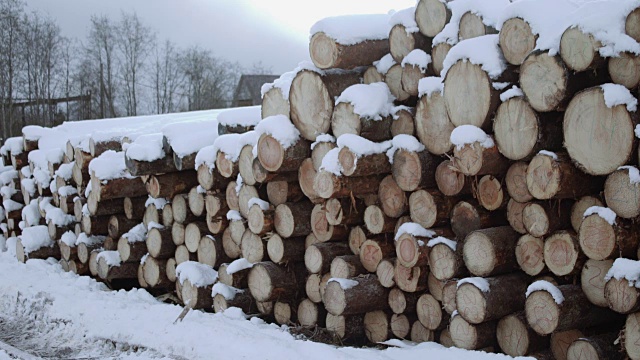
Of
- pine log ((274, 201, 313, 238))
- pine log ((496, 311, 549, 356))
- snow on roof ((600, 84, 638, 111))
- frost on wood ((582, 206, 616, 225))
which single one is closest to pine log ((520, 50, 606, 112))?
snow on roof ((600, 84, 638, 111))

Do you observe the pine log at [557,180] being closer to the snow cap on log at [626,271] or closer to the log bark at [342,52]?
the snow cap on log at [626,271]

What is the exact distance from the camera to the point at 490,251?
440 centimetres

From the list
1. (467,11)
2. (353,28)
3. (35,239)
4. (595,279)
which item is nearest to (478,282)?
(595,279)

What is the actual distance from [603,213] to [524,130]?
0.65m

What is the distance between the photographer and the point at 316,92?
5484 mm

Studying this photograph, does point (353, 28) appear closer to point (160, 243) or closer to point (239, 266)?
point (239, 266)

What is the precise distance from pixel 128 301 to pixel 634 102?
16.5 ft

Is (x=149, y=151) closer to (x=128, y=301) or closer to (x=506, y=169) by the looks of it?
(x=128, y=301)

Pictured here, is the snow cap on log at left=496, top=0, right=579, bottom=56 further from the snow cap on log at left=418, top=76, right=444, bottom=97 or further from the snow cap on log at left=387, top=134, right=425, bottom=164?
the snow cap on log at left=387, top=134, right=425, bottom=164

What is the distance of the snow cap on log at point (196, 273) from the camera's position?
655cm

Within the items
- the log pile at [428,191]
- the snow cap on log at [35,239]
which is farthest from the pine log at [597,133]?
the snow cap on log at [35,239]

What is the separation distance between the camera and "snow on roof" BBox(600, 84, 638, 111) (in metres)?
3.73

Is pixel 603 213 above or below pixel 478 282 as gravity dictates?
above

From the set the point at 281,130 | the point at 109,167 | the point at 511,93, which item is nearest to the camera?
the point at 511,93
